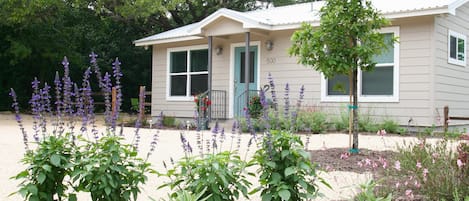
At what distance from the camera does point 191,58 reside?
45.4 feet

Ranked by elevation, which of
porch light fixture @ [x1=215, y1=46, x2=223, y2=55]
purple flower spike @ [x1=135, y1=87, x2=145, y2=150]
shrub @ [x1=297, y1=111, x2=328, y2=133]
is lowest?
shrub @ [x1=297, y1=111, x2=328, y2=133]

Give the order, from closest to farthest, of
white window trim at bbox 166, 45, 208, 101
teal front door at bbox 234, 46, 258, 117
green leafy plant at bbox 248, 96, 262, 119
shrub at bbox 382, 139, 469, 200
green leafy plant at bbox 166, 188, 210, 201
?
green leafy plant at bbox 166, 188, 210, 201 → shrub at bbox 382, 139, 469, 200 → green leafy plant at bbox 248, 96, 262, 119 → teal front door at bbox 234, 46, 258, 117 → white window trim at bbox 166, 45, 208, 101

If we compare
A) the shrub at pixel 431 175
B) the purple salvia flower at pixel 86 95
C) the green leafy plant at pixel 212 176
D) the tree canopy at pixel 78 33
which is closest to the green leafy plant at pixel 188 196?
the green leafy plant at pixel 212 176

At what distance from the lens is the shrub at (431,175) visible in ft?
10.3

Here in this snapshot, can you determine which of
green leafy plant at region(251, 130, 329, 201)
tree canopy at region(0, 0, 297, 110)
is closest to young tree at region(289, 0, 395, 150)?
green leafy plant at region(251, 130, 329, 201)

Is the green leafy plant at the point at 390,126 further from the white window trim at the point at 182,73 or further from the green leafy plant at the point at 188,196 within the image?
the green leafy plant at the point at 188,196

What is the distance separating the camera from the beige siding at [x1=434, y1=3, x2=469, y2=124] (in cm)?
973

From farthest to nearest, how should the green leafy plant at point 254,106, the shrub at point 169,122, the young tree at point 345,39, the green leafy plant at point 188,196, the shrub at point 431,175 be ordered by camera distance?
the shrub at point 169,122 → the green leafy plant at point 254,106 → the young tree at point 345,39 → the shrub at point 431,175 → the green leafy plant at point 188,196

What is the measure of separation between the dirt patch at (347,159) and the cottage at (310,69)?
198cm

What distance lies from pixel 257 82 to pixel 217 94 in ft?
4.35

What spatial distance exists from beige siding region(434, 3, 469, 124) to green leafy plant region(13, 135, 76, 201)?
8.67m

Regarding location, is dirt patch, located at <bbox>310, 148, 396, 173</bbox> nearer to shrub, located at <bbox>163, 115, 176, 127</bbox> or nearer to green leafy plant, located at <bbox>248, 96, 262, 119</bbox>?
green leafy plant, located at <bbox>248, 96, 262, 119</bbox>

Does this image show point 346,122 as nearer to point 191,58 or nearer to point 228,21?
point 228,21

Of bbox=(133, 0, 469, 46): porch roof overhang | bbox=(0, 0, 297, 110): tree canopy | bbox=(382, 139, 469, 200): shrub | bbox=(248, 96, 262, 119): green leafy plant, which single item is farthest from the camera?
bbox=(0, 0, 297, 110): tree canopy
